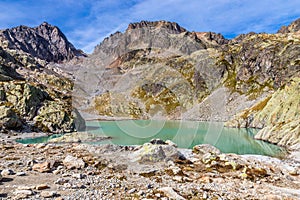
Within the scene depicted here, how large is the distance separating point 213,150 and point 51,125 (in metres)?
81.8

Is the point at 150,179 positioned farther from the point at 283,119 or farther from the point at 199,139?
the point at 283,119

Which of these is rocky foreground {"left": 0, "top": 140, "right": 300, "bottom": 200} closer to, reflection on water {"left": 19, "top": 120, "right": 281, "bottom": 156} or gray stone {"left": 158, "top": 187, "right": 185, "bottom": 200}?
gray stone {"left": 158, "top": 187, "right": 185, "bottom": 200}

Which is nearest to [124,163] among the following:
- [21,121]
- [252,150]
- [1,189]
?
[1,189]

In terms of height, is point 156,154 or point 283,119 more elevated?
point 283,119

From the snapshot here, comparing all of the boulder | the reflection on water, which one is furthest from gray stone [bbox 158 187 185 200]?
the reflection on water

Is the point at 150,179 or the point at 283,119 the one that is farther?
the point at 283,119

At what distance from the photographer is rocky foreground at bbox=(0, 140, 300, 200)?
20312 millimetres

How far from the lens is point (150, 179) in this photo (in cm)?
2623

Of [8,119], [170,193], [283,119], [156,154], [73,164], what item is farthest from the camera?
[283,119]

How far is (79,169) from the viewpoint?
28312 mm

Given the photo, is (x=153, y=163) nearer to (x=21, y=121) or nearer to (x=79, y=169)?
(x=79, y=169)

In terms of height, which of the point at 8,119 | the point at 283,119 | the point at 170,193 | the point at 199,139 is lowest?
the point at 199,139

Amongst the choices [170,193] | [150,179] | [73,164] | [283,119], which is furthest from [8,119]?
[283,119]

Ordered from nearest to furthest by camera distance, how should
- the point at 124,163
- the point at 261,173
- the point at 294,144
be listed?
the point at 261,173
the point at 124,163
the point at 294,144
